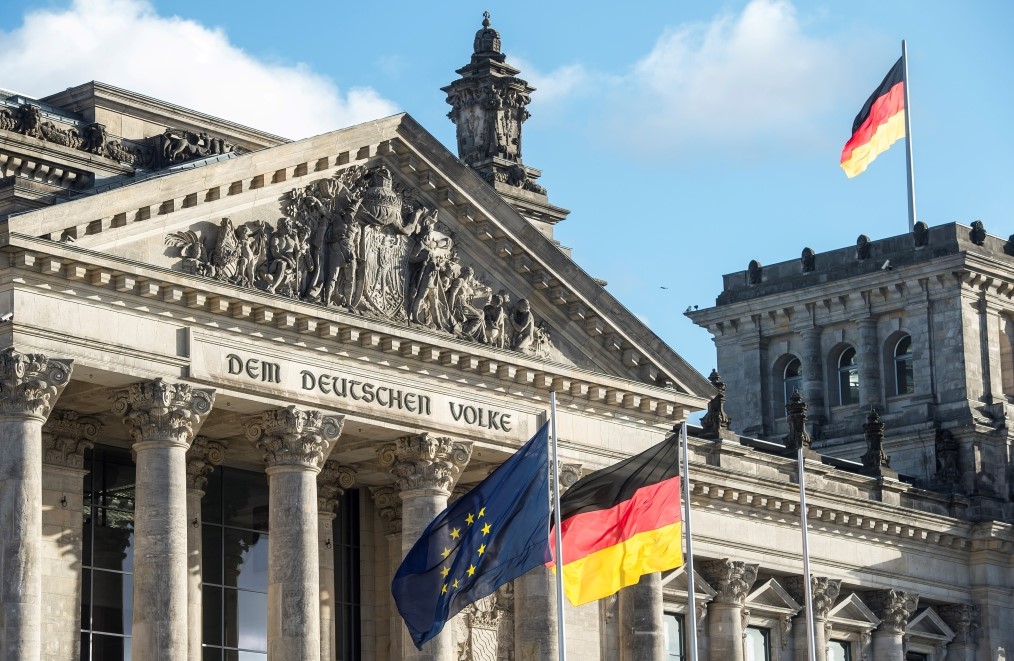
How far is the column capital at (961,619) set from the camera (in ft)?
237

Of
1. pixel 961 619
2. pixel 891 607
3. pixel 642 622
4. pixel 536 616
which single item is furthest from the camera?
pixel 961 619

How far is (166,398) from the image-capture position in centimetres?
4669

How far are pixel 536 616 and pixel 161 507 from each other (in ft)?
36.1

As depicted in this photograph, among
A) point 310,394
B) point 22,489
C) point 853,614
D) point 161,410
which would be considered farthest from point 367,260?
point 853,614

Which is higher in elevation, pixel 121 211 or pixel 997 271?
pixel 997 271

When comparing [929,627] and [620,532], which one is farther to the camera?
[929,627]

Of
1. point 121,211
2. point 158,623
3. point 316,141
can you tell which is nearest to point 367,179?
point 316,141

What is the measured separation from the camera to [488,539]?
44.5 metres

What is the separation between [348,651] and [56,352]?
44.4 ft

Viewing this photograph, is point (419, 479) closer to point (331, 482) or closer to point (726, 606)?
point (331, 482)

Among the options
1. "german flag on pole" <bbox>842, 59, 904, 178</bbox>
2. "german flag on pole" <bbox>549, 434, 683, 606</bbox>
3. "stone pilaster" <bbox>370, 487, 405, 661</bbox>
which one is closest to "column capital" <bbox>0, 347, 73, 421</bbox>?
"german flag on pole" <bbox>549, 434, 683, 606</bbox>

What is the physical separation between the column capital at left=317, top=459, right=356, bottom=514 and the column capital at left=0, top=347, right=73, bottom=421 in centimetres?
1038

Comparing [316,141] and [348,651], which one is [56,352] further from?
[348,651]

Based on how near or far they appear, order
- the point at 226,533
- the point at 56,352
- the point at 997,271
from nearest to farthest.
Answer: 1. the point at 56,352
2. the point at 226,533
3. the point at 997,271
